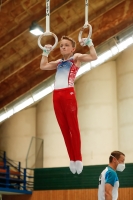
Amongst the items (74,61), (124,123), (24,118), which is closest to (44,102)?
(24,118)

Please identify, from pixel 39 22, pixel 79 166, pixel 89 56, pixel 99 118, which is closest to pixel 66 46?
pixel 89 56

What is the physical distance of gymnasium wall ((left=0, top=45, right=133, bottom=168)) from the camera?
57.1 feet

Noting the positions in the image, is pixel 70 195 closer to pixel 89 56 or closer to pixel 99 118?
pixel 99 118

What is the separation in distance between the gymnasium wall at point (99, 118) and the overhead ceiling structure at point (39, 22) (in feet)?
9.53

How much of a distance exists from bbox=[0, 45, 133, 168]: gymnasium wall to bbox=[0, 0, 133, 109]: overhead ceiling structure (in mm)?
2906

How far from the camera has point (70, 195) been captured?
54.4ft

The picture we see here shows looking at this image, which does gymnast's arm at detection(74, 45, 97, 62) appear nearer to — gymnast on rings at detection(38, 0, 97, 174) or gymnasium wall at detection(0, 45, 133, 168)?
gymnast on rings at detection(38, 0, 97, 174)

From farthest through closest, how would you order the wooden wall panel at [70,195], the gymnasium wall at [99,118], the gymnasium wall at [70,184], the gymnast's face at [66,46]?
1. the gymnasium wall at [99,118]
2. the gymnasium wall at [70,184]
3. the wooden wall panel at [70,195]
4. the gymnast's face at [66,46]

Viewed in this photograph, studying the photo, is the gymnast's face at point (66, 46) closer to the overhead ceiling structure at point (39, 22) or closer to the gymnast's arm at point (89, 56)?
the gymnast's arm at point (89, 56)

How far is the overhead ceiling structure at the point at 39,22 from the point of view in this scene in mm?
13164

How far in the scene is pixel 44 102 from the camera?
19.3 metres

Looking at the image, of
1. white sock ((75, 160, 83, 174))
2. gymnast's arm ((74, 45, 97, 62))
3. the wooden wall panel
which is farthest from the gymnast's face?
the wooden wall panel

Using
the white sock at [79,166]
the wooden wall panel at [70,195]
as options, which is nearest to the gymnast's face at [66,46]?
the white sock at [79,166]

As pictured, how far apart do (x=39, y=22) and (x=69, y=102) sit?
29.8 ft
